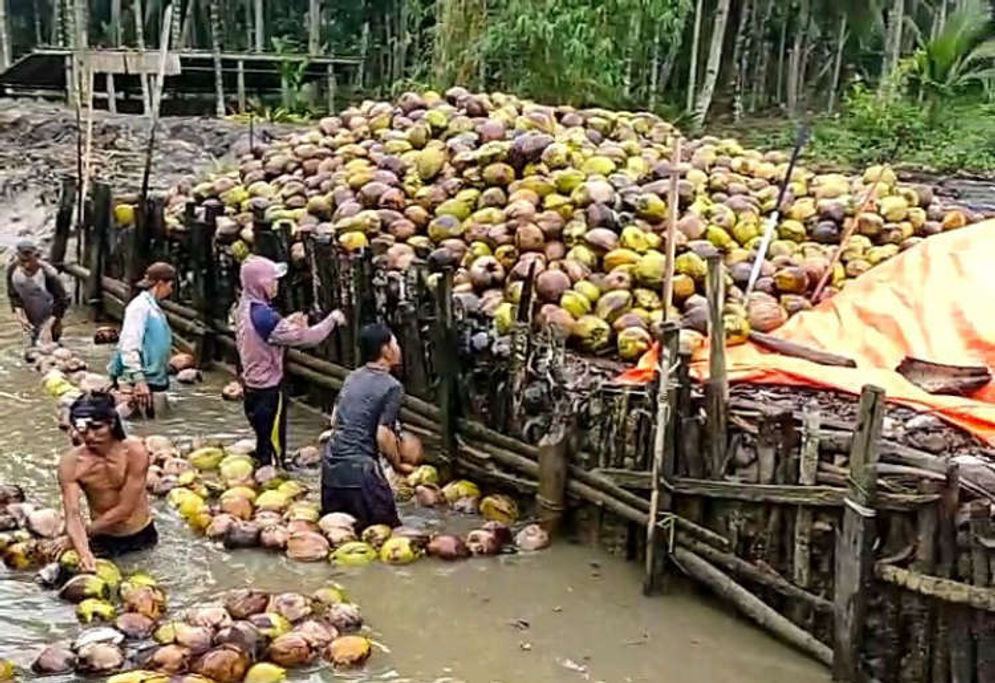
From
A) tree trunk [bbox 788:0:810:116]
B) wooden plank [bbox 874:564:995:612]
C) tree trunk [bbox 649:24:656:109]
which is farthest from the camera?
tree trunk [bbox 788:0:810:116]

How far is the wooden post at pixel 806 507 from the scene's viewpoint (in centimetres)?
450

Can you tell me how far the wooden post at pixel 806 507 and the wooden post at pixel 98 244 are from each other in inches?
295

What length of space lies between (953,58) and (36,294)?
12848mm

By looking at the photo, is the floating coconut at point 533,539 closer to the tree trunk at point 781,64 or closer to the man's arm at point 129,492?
the man's arm at point 129,492

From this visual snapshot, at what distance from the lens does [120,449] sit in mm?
5344

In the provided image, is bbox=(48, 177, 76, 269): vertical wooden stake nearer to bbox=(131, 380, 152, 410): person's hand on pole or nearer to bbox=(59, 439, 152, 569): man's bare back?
bbox=(131, 380, 152, 410): person's hand on pole

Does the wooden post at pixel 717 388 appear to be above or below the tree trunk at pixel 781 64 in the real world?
below

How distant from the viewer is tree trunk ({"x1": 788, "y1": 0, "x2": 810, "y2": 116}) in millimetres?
22031

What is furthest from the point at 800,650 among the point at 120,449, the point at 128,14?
the point at 128,14

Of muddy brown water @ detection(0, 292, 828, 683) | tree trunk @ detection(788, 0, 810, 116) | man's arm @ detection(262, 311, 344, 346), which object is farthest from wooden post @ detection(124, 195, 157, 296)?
tree trunk @ detection(788, 0, 810, 116)

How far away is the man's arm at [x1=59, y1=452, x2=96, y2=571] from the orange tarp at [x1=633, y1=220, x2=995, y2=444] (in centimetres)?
275

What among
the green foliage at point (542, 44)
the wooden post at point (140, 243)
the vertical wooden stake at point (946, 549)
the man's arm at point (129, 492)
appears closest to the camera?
the vertical wooden stake at point (946, 549)

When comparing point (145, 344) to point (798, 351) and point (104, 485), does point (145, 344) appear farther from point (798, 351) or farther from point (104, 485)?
point (798, 351)

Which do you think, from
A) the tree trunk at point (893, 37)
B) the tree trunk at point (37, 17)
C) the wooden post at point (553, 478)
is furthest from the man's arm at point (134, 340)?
the tree trunk at point (37, 17)
